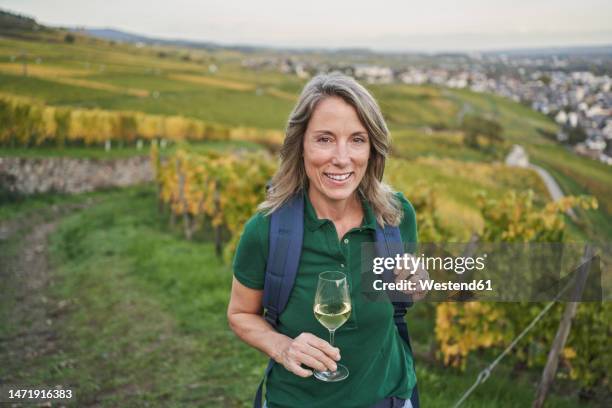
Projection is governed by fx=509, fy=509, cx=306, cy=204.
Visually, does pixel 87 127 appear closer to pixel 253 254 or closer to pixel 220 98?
pixel 220 98

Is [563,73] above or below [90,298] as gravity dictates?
above

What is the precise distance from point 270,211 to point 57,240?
10.6 metres

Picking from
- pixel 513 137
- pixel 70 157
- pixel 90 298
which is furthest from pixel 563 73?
pixel 70 157

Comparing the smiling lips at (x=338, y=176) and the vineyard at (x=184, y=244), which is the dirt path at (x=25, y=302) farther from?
the smiling lips at (x=338, y=176)

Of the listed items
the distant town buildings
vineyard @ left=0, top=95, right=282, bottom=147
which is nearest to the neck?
the distant town buildings

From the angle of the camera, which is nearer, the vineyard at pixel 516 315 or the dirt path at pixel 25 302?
the vineyard at pixel 516 315

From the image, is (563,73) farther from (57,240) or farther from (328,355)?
(328,355)

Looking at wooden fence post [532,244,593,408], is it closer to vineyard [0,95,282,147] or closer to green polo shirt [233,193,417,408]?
green polo shirt [233,193,417,408]

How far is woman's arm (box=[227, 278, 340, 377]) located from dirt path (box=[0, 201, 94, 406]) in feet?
15.3

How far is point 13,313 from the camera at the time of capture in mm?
7453

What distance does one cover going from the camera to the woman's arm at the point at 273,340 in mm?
1604

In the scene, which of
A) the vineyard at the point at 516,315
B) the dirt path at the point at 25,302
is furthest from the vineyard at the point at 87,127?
the vineyard at the point at 516,315

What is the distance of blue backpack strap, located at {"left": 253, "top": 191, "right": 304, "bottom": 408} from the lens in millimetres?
1833

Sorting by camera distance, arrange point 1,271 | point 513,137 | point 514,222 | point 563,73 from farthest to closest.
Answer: point 513,137 → point 563,73 → point 1,271 → point 514,222
